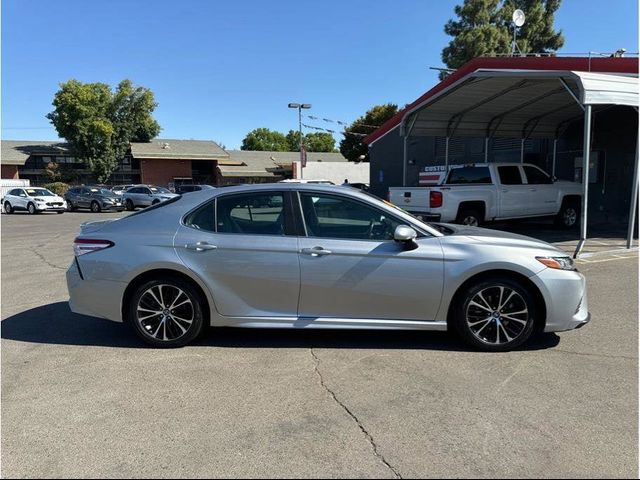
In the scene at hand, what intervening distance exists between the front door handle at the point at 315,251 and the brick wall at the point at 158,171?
166ft

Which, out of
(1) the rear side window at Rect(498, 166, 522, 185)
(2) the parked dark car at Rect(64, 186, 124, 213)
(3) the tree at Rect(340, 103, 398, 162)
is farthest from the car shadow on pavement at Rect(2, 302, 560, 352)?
(3) the tree at Rect(340, 103, 398, 162)

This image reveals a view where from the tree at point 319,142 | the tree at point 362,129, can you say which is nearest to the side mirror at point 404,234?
the tree at point 362,129

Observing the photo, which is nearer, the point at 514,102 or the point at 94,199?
the point at 514,102

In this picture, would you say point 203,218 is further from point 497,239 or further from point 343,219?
point 497,239

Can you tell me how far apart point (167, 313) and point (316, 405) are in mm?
1918

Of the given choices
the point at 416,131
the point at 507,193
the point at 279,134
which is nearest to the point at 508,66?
the point at 416,131

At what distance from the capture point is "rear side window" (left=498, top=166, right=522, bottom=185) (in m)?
12.9

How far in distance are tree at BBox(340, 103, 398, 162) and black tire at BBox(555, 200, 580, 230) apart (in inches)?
1438

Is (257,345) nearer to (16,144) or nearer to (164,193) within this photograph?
(164,193)

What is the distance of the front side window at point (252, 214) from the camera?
4832 mm

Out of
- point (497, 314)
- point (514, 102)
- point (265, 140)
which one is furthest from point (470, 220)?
point (265, 140)

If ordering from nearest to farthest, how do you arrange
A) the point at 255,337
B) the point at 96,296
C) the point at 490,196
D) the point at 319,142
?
the point at 96,296
the point at 255,337
the point at 490,196
the point at 319,142

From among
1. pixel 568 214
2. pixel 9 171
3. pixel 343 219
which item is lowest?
pixel 568 214

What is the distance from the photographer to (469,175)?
43.0ft
